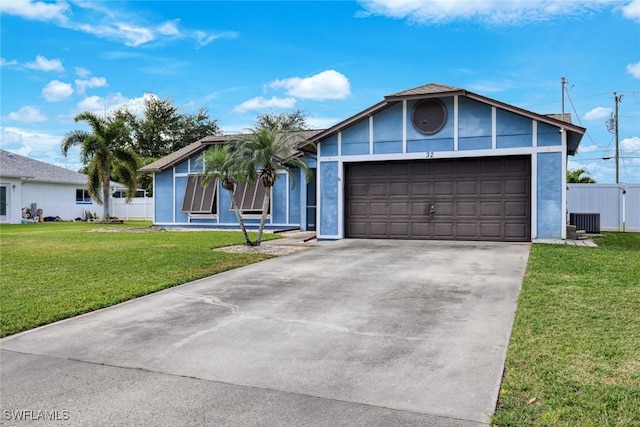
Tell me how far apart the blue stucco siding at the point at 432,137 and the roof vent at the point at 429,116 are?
9 centimetres

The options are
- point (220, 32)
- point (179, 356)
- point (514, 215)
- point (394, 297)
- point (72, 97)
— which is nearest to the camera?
point (179, 356)

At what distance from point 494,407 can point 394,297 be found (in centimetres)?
329

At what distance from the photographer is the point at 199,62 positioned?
22.6 meters

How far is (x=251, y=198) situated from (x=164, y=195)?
486cm

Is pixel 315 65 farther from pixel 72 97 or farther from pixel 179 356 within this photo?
pixel 179 356

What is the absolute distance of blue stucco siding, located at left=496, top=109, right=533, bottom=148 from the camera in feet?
41.2

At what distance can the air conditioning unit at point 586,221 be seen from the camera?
15.8 meters

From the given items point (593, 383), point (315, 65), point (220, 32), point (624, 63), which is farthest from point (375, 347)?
point (624, 63)

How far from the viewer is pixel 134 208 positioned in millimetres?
33312

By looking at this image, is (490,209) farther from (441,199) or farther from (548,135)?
(548,135)

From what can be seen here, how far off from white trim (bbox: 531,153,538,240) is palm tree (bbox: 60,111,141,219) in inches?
792

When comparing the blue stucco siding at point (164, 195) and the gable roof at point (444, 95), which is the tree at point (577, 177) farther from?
the blue stucco siding at point (164, 195)

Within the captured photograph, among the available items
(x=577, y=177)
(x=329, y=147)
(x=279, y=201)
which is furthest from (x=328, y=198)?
(x=577, y=177)

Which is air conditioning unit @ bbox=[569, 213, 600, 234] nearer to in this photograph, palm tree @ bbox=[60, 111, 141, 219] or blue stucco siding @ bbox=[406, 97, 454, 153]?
blue stucco siding @ bbox=[406, 97, 454, 153]
